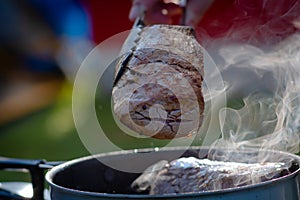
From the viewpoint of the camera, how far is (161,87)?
57.1 inches

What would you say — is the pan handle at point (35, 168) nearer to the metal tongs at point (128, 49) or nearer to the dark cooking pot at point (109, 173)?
the dark cooking pot at point (109, 173)

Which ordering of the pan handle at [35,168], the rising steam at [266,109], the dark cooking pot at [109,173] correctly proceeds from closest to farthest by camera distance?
the dark cooking pot at [109,173], the pan handle at [35,168], the rising steam at [266,109]

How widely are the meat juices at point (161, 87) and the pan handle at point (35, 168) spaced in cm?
37

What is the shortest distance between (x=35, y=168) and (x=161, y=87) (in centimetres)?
54

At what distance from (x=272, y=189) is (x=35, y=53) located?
5437 millimetres

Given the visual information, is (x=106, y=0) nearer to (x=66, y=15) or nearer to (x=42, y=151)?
(x=66, y=15)

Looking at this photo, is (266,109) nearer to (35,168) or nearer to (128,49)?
(128,49)

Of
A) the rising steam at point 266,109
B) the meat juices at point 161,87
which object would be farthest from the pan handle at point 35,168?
the rising steam at point 266,109

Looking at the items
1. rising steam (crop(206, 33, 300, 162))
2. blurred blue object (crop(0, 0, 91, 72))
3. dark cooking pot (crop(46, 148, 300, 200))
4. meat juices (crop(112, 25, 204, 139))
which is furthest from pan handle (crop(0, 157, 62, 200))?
blurred blue object (crop(0, 0, 91, 72))

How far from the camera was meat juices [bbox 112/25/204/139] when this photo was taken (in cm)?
146

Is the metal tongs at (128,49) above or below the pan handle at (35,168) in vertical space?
above

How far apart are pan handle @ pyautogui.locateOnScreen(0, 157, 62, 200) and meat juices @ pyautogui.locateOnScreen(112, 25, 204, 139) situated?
0.37m

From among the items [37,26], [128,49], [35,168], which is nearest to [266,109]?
[128,49]

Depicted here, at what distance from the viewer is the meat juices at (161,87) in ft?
4.78
